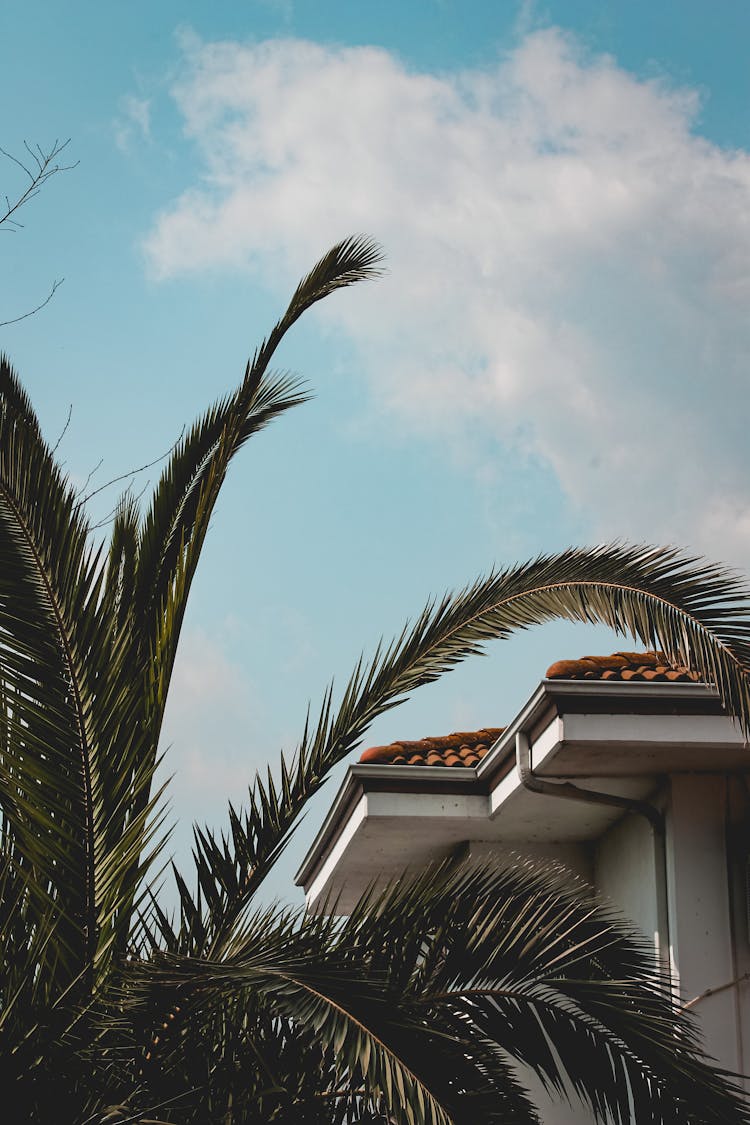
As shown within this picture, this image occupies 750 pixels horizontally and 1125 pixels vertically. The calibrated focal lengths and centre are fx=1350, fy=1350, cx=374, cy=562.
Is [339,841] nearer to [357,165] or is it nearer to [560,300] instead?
[560,300]

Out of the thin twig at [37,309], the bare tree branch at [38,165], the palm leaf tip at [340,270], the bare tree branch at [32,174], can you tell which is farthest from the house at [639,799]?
the bare tree branch at [38,165]

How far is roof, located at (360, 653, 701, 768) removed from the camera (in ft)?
21.8

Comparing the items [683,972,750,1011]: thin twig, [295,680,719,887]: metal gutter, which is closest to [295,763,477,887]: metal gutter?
[295,680,719,887]: metal gutter

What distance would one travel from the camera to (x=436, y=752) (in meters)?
8.82

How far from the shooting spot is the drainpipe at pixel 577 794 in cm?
701

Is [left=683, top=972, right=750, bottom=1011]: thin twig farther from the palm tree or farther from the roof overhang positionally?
the palm tree

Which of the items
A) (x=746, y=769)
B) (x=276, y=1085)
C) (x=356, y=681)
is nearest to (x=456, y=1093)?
(x=276, y=1085)

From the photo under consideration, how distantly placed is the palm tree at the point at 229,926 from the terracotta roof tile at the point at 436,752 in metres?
3.54

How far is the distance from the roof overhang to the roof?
0.18m

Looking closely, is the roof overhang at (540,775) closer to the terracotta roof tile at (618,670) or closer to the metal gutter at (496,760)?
the metal gutter at (496,760)

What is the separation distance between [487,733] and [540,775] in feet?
7.66

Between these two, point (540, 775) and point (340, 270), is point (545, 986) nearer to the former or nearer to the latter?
point (540, 775)

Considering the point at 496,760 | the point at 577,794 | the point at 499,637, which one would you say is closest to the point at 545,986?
the point at 499,637

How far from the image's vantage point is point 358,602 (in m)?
5.47
